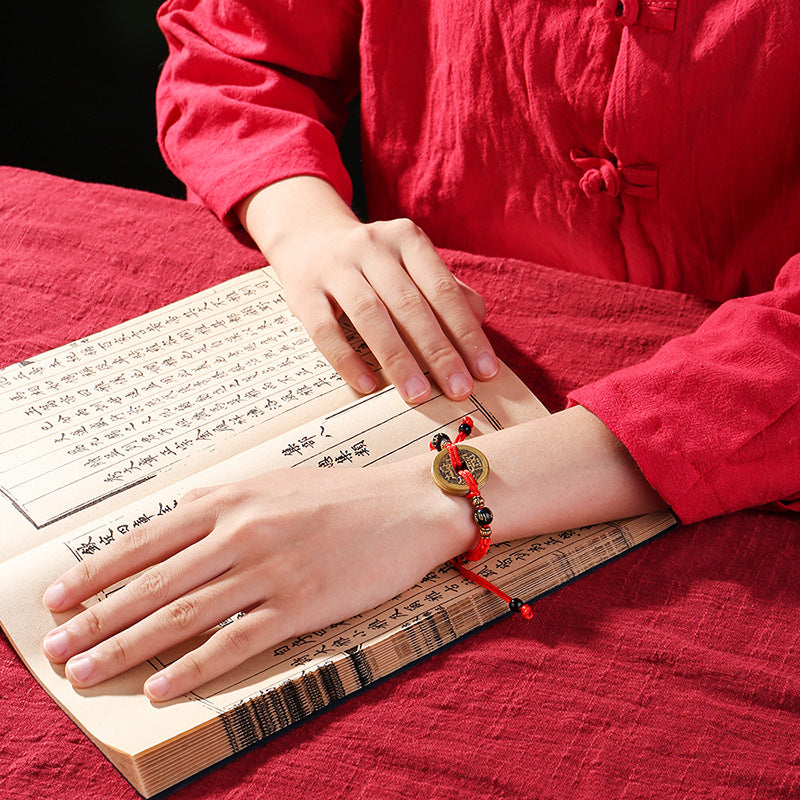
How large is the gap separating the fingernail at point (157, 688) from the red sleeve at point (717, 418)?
31 centimetres

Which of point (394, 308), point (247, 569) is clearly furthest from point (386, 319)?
point (247, 569)

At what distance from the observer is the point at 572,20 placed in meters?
0.71

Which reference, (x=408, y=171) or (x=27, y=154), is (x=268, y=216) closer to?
(x=408, y=171)

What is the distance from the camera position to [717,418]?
56cm

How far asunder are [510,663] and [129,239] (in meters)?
0.52

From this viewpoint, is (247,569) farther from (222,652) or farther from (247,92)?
(247,92)

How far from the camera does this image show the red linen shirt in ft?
1.86

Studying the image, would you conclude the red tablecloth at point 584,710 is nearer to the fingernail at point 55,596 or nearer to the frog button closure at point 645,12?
the fingernail at point 55,596

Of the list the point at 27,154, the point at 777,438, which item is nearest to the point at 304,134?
the point at 777,438

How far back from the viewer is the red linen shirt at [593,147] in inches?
22.3

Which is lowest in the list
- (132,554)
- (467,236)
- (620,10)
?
(467,236)

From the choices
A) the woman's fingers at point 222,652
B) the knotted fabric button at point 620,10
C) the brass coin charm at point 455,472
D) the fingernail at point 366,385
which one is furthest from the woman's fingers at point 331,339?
the knotted fabric button at point 620,10

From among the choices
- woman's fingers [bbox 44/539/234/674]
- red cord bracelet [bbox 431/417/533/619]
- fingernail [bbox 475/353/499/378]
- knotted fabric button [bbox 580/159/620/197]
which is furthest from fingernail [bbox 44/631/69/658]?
knotted fabric button [bbox 580/159/620/197]

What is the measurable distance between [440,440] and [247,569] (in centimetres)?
16
